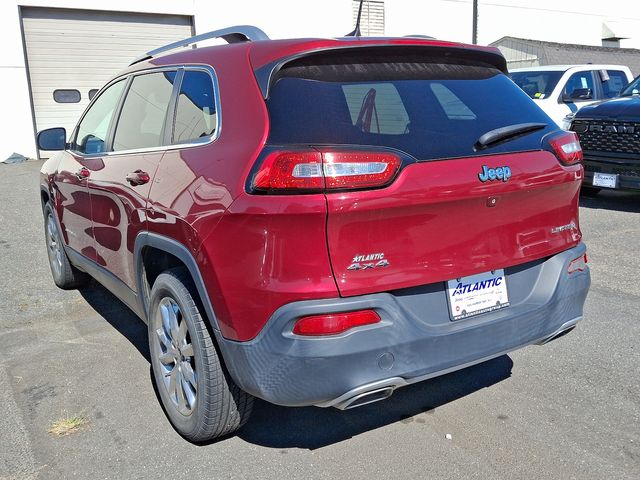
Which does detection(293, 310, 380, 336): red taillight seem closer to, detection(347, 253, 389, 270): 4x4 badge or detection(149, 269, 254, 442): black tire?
detection(347, 253, 389, 270): 4x4 badge

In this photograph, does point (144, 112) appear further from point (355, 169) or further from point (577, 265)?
point (577, 265)

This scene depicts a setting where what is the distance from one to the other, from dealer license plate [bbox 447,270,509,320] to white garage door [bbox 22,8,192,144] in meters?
14.3

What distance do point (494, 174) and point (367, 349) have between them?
93cm

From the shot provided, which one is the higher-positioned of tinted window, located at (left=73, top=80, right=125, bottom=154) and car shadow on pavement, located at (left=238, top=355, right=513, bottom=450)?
tinted window, located at (left=73, top=80, right=125, bottom=154)

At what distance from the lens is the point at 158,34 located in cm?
1577

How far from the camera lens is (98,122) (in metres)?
4.26

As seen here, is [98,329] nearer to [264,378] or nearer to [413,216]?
[264,378]

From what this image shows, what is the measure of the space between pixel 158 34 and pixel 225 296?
14.8m

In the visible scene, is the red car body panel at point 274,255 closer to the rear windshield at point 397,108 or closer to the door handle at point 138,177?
the rear windshield at point 397,108

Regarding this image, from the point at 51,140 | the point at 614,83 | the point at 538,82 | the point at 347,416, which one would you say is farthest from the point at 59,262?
the point at 614,83

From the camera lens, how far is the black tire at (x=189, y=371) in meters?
2.75

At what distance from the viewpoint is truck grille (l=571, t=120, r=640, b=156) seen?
25.6 ft

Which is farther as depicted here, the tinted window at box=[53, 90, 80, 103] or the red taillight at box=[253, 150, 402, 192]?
the tinted window at box=[53, 90, 80, 103]

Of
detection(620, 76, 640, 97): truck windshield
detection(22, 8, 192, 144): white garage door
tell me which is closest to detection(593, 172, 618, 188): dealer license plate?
detection(620, 76, 640, 97): truck windshield
